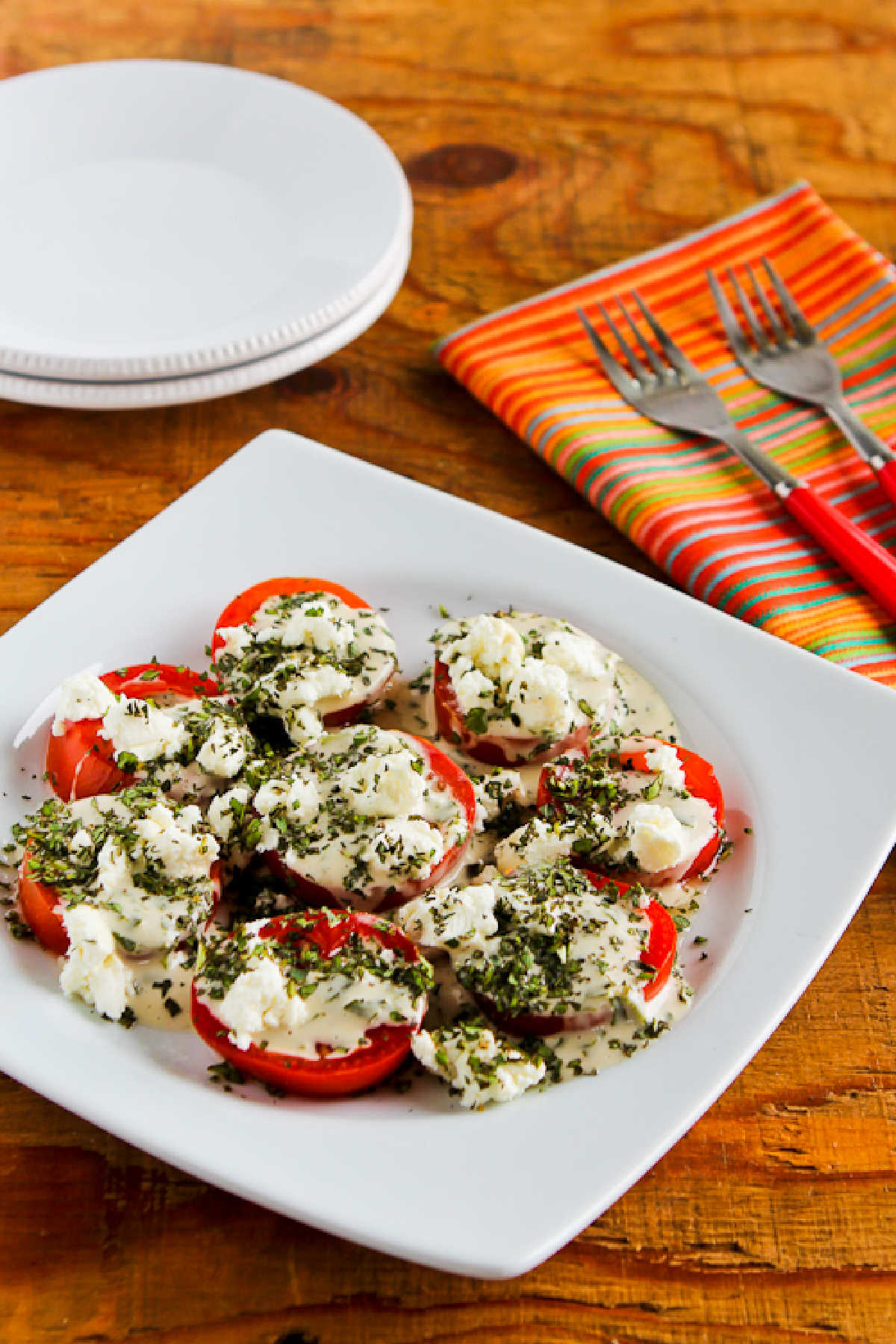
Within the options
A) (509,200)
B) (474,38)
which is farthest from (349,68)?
(509,200)

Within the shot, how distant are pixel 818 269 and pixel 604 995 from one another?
276 cm

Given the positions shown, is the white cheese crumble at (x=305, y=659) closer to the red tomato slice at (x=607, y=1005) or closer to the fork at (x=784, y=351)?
the red tomato slice at (x=607, y=1005)

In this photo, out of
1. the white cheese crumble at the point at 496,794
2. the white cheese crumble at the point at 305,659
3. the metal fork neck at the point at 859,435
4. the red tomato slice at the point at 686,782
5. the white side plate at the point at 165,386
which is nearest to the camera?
the red tomato slice at the point at 686,782

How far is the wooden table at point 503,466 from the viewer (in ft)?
6.92

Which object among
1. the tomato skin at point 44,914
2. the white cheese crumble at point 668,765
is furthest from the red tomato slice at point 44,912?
the white cheese crumble at point 668,765

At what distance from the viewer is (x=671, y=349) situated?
384cm

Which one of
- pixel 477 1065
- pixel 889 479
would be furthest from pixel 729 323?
pixel 477 1065

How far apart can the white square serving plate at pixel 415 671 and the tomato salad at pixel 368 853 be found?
72 mm

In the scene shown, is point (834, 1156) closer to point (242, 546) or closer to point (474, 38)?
point (242, 546)

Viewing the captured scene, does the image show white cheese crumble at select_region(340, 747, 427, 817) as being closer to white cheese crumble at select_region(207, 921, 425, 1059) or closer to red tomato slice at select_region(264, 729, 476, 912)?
red tomato slice at select_region(264, 729, 476, 912)

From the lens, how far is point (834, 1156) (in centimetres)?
231

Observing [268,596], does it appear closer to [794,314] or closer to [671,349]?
[671,349]

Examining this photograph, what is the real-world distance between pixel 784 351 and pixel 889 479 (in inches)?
25.5

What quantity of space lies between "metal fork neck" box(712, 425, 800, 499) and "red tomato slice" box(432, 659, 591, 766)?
1060 millimetres
